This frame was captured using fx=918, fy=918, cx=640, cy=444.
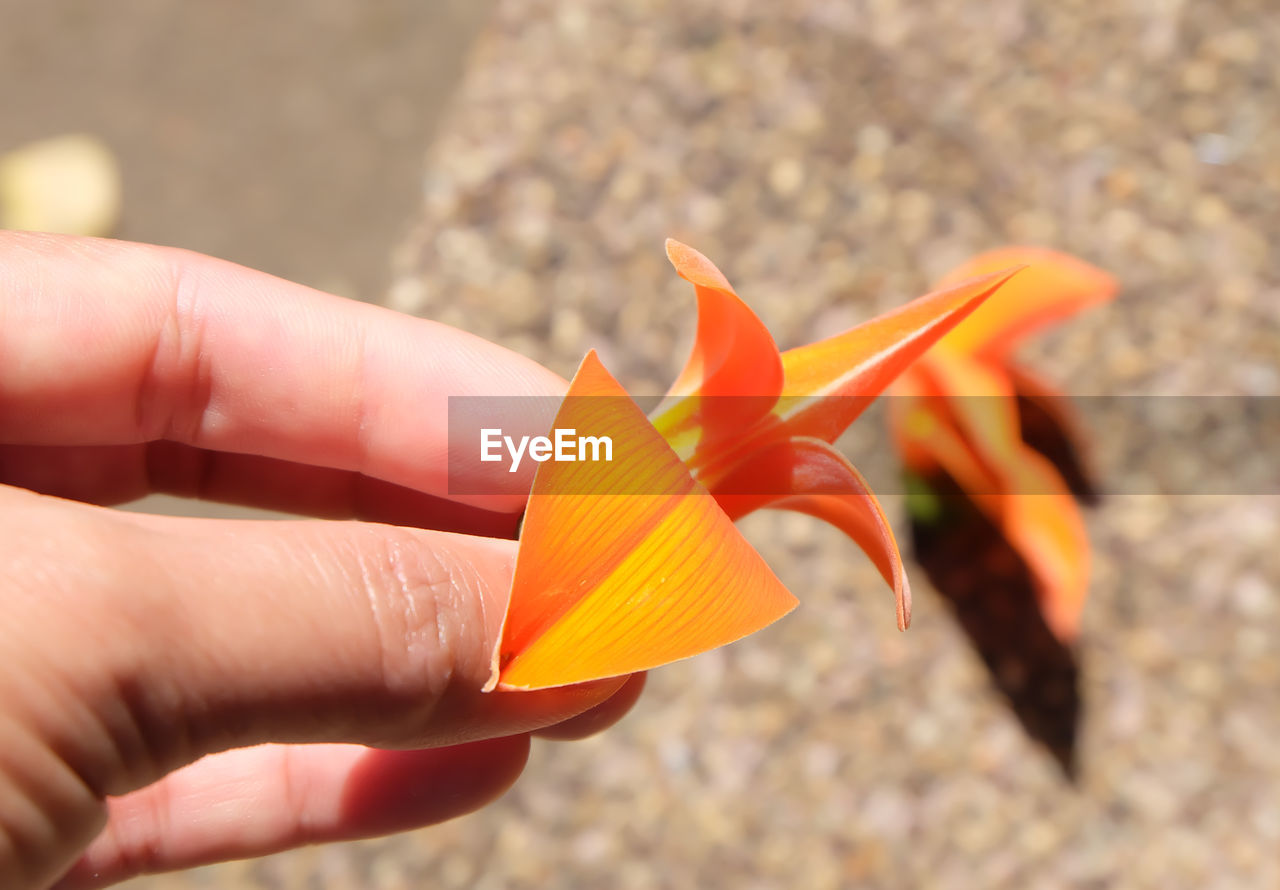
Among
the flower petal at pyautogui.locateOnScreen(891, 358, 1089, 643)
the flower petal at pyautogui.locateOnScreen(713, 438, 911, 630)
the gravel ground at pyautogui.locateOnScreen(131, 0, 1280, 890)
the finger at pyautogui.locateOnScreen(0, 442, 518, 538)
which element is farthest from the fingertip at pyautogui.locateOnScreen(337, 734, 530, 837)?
the flower petal at pyautogui.locateOnScreen(891, 358, 1089, 643)

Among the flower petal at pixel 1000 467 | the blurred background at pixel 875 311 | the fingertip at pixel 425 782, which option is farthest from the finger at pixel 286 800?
the flower petal at pixel 1000 467

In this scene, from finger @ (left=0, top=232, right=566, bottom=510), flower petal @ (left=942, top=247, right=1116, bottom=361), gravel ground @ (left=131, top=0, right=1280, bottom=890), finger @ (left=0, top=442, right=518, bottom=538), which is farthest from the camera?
gravel ground @ (left=131, top=0, right=1280, bottom=890)

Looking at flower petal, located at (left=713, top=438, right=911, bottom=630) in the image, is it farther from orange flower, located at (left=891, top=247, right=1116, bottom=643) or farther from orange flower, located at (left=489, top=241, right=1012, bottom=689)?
orange flower, located at (left=891, top=247, right=1116, bottom=643)

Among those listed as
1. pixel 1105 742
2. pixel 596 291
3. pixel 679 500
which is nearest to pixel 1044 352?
pixel 1105 742

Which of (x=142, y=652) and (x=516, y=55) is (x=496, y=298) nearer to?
(x=516, y=55)

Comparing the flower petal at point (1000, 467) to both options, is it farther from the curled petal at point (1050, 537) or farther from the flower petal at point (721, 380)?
the flower petal at point (721, 380)

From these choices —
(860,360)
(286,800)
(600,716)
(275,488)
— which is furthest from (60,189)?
(860,360)
